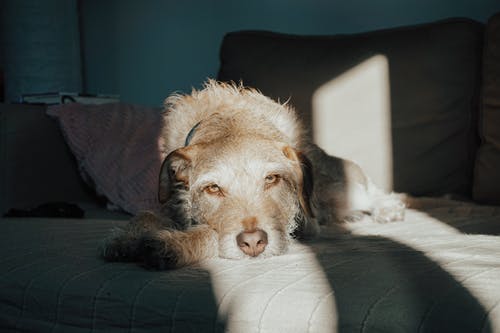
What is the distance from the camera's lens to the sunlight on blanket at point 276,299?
1.35 m

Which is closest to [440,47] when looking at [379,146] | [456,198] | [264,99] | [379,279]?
[379,146]

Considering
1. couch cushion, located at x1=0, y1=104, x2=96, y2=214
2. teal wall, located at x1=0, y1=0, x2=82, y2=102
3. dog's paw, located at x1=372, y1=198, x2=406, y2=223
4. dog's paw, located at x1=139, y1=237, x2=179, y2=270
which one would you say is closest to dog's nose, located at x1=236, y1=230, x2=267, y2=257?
dog's paw, located at x1=139, y1=237, x2=179, y2=270

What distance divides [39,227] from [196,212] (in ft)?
2.50

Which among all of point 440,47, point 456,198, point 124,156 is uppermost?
point 440,47

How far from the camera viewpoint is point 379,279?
146 centimetres

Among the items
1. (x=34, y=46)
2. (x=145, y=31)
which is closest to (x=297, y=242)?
(x=34, y=46)

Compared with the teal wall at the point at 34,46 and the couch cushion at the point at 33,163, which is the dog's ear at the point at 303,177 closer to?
A: the couch cushion at the point at 33,163

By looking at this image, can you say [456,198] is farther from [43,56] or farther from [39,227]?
[43,56]

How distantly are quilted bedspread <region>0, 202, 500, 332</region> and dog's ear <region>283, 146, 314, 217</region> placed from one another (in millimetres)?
262

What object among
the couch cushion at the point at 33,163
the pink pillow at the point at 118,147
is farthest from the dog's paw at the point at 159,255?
the couch cushion at the point at 33,163

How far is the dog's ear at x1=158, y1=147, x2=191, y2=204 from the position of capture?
7.26ft

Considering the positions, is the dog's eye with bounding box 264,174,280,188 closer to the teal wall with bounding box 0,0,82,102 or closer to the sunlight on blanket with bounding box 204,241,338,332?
the sunlight on blanket with bounding box 204,241,338,332

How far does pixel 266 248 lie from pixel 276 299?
49 cm

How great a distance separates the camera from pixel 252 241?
1.85 meters
